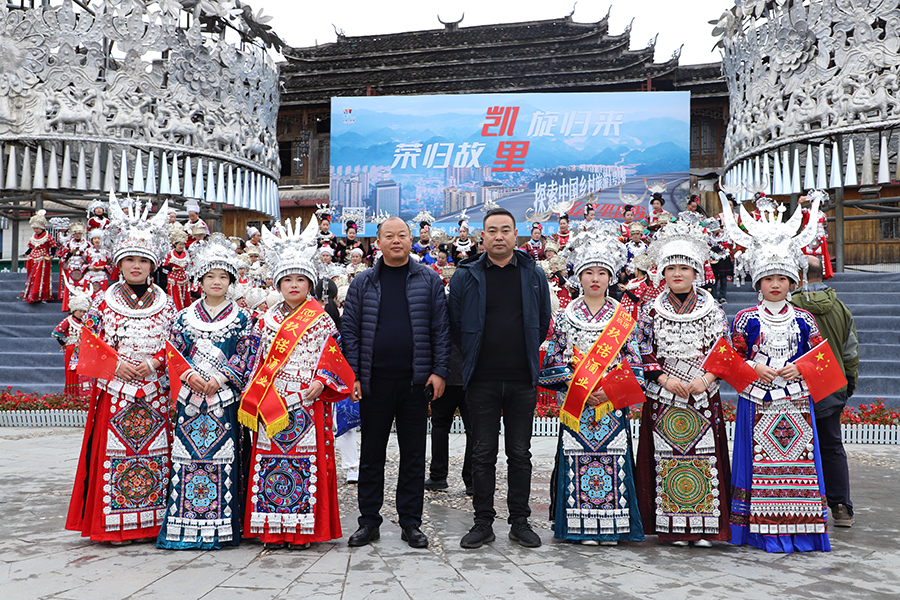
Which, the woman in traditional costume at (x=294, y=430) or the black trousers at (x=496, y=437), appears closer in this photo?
the woman in traditional costume at (x=294, y=430)

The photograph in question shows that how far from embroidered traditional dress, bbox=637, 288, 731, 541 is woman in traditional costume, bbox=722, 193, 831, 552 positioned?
140 millimetres

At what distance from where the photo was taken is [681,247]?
15.0ft

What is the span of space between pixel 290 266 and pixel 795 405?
314cm

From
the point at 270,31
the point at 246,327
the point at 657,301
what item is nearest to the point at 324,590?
the point at 246,327

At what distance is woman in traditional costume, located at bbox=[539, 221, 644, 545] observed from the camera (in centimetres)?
444

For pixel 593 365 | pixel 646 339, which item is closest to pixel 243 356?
pixel 593 365

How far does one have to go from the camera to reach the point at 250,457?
15.0 feet

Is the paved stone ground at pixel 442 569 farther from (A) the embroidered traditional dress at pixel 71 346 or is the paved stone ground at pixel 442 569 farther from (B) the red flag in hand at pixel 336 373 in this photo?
(A) the embroidered traditional dress at pixel 71 346

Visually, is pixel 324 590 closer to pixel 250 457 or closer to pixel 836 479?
pixel 250 457

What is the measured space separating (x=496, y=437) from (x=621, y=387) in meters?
0.79

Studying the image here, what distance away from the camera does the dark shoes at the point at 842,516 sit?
4.84m

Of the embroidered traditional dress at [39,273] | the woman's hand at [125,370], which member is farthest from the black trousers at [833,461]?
the embroidered traditional dress at [39,273]

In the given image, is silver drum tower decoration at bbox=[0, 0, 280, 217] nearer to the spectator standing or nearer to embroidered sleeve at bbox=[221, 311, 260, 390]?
embroidered sleeve at bbox=[221, 311, 260, 390]

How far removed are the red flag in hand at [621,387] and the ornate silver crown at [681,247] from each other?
2.41ft
